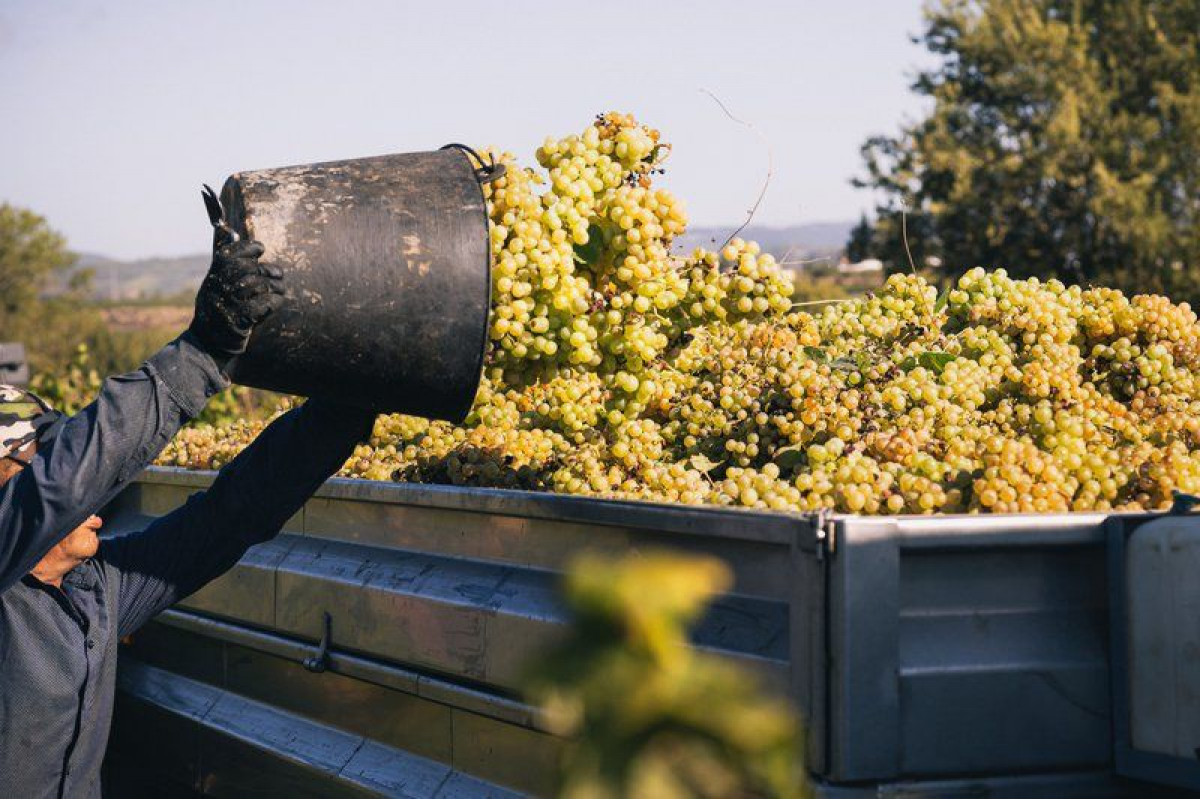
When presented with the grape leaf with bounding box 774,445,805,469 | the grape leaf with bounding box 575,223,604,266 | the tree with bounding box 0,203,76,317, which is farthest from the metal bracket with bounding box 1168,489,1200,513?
the tree with bounding box 0,203,76,317

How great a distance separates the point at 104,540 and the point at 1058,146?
29594 millimetres

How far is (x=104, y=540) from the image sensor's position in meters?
3.48

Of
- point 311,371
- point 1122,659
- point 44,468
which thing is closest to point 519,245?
point 311,371

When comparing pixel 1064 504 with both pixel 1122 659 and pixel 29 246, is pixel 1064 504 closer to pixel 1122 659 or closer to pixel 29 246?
pixel 1122 659

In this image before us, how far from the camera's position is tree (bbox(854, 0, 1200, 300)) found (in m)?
28.6

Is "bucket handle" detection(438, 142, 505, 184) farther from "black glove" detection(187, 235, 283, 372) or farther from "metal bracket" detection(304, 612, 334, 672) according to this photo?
"metal bracket" detection(304, 612, 334, 672)

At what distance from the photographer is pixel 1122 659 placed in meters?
2.14

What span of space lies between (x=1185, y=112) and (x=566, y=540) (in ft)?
98.9

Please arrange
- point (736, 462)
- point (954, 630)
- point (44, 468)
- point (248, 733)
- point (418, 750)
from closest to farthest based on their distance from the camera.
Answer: point (954, 630), point (44, 468), point (418, 750), point (736, 462), point (248, 733)

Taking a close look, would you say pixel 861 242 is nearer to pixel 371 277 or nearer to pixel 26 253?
pixel 371 277

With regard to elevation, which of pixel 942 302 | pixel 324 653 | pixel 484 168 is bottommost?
pixel 324 653

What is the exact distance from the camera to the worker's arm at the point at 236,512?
2998mm

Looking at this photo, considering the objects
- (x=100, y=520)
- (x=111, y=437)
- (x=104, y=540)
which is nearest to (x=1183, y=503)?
(x=111, y=437)

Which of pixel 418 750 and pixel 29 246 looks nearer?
pixel 418 750
